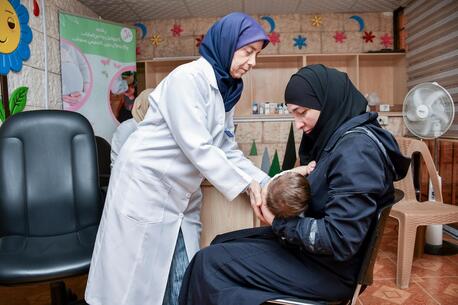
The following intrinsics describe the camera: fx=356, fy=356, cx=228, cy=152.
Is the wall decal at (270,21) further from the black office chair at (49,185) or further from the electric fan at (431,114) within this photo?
the black office chair at (49,185)

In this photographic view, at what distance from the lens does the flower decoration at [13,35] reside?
2.66 metres

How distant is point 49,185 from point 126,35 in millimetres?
2605

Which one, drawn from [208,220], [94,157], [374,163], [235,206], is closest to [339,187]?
[374,163]

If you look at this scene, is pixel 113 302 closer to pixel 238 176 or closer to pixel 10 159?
pixel 238 176

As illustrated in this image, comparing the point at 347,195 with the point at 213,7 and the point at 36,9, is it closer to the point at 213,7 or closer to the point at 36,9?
the point at 36,9

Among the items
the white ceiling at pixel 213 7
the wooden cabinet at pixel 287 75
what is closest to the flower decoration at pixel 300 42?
the wooden cabinet at pixel 287 75

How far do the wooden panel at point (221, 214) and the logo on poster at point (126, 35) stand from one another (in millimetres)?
2987

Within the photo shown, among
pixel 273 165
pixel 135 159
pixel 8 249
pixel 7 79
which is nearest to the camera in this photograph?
pixel 135 159

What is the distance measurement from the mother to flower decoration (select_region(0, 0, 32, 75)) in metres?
2.46

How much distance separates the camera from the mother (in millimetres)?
Result: 947

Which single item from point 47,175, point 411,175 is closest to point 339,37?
point 411,175

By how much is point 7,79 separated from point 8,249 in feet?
5.81

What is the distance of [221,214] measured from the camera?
1.46 metres

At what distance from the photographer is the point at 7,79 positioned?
9.11ft
